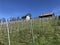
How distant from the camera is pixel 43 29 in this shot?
23000 mm

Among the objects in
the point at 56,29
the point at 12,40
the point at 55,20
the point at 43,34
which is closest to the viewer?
the point at 12,40

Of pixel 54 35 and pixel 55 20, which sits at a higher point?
pixel 55 20

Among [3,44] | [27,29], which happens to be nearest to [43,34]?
[27,29]

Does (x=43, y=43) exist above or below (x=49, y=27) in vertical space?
below

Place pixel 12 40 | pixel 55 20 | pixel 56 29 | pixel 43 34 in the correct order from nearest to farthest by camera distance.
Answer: pixel 12 40, pixel 43 34, pixel 56 29, pixel 55 20

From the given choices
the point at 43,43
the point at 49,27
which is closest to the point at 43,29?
the point at 49,27

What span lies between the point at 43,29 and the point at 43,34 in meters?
1.45

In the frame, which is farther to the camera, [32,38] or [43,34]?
[43,34]

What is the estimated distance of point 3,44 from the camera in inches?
787

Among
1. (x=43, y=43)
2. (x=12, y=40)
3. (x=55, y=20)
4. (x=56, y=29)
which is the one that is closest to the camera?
(x=43, y=43)

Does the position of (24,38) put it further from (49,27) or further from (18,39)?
(49,27)

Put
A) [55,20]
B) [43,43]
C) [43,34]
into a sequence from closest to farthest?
[43,43], [43,34], [55,20]

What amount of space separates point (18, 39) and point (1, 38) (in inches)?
89.2

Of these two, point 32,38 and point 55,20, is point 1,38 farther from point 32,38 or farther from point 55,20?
point 55,20
